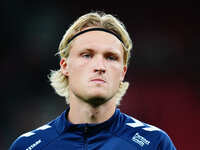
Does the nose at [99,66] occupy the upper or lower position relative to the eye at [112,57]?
lower

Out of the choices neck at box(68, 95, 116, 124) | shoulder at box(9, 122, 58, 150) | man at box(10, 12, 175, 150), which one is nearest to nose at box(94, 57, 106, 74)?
man at box(10, 12, 175, 150)

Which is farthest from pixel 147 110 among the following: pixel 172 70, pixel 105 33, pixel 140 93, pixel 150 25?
pixel 105 33

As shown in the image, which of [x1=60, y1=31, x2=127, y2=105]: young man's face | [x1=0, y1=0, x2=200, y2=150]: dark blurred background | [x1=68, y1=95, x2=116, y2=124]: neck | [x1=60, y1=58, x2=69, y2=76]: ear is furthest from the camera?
[x1=0, y1=0, x2=200, y2=150]: dark blurred background

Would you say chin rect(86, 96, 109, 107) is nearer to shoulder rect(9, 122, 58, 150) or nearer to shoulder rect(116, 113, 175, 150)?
shoulder rect(116, 113, 175, 150)

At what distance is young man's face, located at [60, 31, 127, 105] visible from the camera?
7.55 feet

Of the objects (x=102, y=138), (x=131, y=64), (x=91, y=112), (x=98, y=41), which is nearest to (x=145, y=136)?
(x=102, y=138)

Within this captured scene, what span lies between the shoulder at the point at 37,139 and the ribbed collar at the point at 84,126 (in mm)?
60

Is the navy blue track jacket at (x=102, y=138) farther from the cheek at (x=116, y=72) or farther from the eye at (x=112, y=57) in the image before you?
the eye at (x=112, y=57)

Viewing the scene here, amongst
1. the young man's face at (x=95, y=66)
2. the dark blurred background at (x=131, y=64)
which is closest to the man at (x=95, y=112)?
the young man's face at (x=95, y=66)

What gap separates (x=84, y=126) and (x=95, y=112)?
4.8 inches

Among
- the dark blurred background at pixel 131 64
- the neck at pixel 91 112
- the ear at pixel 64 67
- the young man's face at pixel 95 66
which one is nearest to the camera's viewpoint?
the young man's face at pixel 95 66

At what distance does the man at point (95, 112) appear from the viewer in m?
2.33

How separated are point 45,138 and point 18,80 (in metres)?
5.23

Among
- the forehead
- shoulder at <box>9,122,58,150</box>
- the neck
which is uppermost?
the forehead
